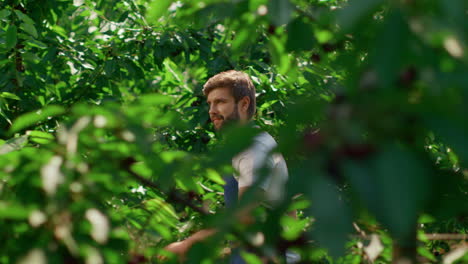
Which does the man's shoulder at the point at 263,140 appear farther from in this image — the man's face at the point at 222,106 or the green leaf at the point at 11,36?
the green leaf at the point at 11,36

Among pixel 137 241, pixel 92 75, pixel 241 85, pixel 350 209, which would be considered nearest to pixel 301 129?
pixel 350 209

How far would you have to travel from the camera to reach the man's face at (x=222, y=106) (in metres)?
2.77

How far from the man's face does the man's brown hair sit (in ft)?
0.08

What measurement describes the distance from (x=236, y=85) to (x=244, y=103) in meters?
0.10

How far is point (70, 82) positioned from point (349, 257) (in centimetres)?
318

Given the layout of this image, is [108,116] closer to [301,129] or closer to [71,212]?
[71,212]

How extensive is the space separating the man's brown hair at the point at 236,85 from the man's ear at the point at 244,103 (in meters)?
0.02

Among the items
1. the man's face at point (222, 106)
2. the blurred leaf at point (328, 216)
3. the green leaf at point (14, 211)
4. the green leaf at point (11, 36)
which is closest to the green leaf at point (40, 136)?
the green leaf at point (14, 211)

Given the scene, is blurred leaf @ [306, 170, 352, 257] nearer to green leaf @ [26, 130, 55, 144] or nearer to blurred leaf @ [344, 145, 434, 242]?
blurred leaf @ [344, 145, 434, 242]

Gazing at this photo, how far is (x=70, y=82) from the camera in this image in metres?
3.97

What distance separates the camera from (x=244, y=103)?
9.15 ft

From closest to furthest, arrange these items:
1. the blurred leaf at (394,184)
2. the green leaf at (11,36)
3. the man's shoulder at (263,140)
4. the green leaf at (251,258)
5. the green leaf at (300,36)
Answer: the blurred leaf at (394,184) → the man's shoulder at (263,140) → the green leaf at (251,258) → the green leaf at (300,36) → the green leaf at (11,36)

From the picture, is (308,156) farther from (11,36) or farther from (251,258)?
(11,36)

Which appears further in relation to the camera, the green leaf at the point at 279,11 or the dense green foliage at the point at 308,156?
the green leaf at the point at 279,11
